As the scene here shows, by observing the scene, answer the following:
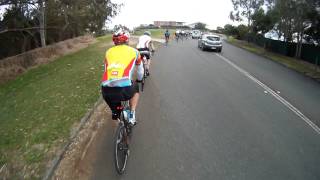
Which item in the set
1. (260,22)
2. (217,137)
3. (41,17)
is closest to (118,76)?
(217,137)

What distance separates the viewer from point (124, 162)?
6828mm

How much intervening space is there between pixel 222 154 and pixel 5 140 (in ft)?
15.1

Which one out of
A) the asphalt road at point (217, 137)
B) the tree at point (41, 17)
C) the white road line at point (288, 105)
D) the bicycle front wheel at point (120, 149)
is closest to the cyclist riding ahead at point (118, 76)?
the bicycle front wheel at point (120, 149)

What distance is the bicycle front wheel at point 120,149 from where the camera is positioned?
21.2ft

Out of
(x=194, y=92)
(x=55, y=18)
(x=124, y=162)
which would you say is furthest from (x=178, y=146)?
(x=55, y=18)

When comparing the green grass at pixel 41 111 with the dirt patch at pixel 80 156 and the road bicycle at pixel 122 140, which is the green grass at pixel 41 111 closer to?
the dirt patch at pixel 80 156

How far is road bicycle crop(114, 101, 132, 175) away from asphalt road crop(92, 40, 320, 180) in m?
→ 0.21

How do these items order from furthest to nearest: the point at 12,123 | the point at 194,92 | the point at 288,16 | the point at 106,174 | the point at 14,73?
the point at 288,16, the point at 14,73, the point at 194,92, the point at 12,123, the point at 106,174

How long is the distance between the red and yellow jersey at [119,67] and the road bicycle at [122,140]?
473 mm

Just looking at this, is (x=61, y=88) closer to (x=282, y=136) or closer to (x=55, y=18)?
(x=282, y=136)

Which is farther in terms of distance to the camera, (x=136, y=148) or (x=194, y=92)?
(x=194, y=92)

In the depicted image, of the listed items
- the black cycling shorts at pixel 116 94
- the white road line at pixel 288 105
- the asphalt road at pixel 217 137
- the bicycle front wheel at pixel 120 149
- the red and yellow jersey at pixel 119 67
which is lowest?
the white road line at pixel 288 105

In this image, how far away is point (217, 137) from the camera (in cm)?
890

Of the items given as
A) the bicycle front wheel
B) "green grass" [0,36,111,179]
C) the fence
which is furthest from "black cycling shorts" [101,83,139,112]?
the fence
